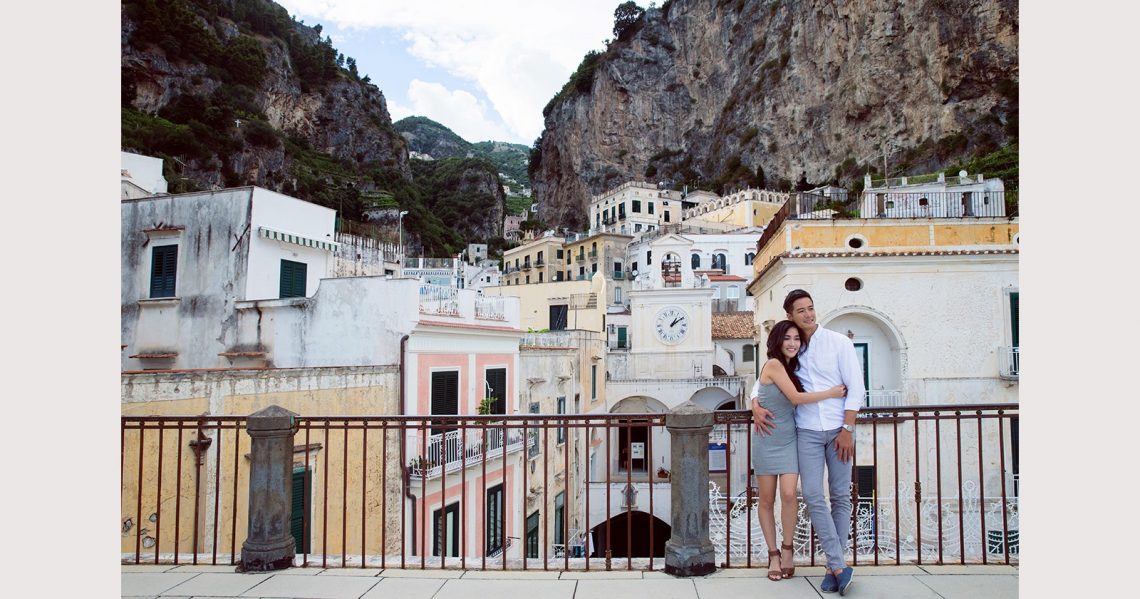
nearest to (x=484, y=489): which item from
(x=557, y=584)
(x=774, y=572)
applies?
(x=557, y=584)

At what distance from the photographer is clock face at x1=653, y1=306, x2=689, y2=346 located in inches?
1144

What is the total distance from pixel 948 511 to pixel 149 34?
58152 millimetres

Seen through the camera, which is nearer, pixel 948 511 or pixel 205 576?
pixel 205 576

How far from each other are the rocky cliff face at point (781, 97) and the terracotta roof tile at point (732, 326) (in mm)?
25885

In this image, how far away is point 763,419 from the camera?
14.3ft

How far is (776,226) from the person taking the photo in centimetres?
1753

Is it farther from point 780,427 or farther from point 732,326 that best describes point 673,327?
point 780,427

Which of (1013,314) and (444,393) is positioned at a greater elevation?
(1013,314)

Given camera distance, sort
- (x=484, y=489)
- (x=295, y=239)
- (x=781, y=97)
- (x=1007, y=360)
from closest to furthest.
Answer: (x=484, y=489), (x=1007, y=360), (x=295, y=239), (x=781, y=97)

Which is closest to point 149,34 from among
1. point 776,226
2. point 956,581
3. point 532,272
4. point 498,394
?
point 532,272

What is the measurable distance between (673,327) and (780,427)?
24963 millimetres

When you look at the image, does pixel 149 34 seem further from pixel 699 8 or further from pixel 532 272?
pixel 699 8

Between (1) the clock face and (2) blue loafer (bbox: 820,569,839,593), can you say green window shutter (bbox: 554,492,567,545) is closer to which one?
(1) the clock face

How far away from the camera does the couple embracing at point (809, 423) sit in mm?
4211
